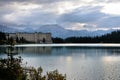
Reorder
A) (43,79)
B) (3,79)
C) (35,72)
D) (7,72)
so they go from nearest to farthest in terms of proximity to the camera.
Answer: (43,79) < (35,72) < (3,79) < (7,72)

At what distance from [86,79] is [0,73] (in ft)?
35.6

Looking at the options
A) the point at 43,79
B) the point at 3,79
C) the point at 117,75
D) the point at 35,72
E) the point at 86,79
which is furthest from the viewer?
the point at 117,75

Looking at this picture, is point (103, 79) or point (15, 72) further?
point (103, 79)

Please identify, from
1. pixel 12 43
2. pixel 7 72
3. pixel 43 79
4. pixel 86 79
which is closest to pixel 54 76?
pixel 43 79

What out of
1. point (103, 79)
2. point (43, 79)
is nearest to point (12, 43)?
point (43, 79)

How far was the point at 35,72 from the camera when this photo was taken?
18.0 meters

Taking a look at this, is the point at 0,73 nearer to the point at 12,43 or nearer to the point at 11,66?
the point at 11,66

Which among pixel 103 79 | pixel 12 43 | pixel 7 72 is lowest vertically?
pixel 103 79

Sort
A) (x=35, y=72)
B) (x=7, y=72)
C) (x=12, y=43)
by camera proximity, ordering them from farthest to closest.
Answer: (x=12, y=43) → (x=7, y=72) → (x=35, y=72)

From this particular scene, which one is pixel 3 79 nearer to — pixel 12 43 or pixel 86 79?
pixel 12 43

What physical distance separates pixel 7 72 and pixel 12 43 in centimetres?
308

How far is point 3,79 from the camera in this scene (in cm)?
2052

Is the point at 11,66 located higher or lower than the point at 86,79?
higher

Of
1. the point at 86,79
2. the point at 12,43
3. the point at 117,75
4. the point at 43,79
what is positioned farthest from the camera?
the point at 117,75
